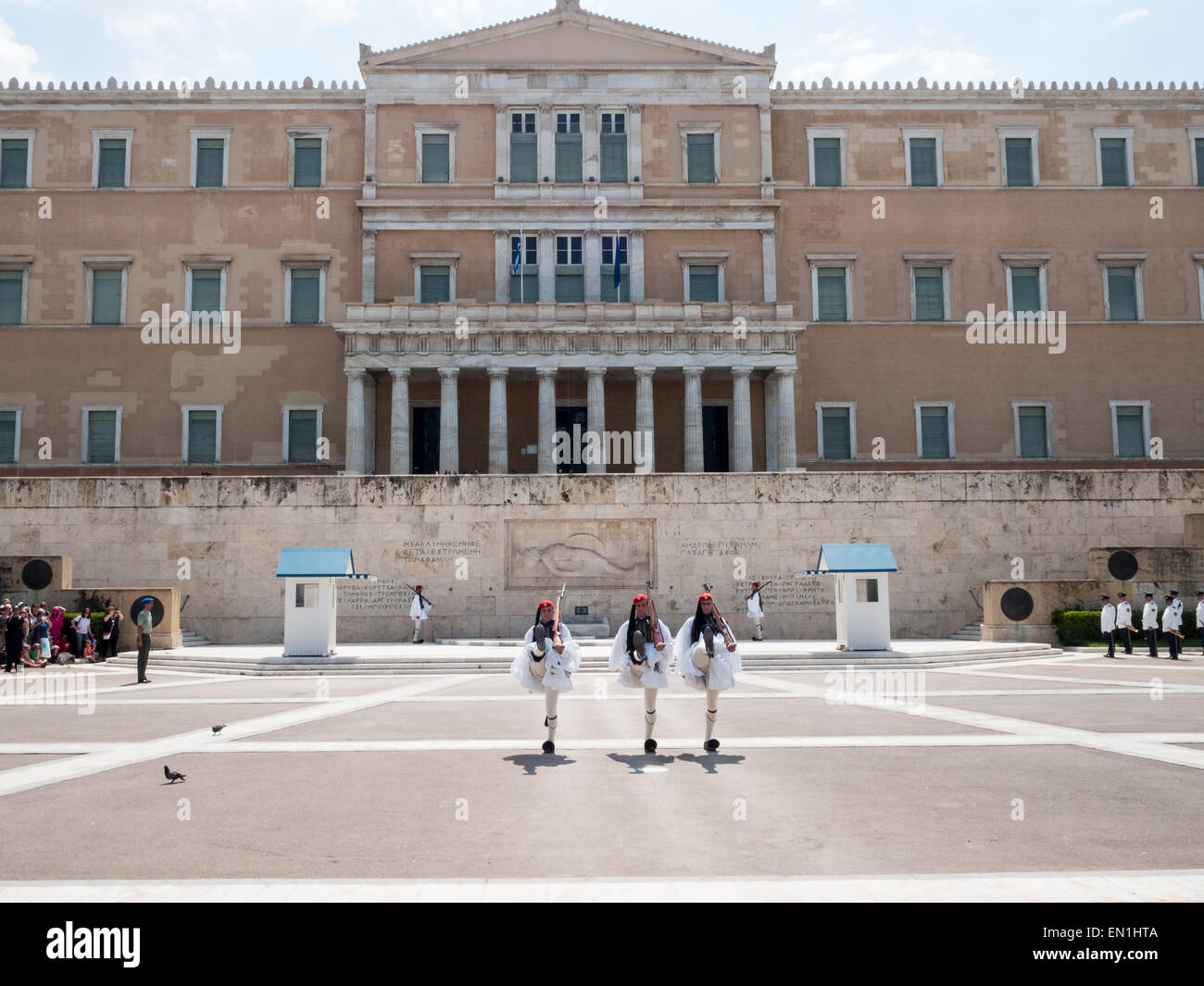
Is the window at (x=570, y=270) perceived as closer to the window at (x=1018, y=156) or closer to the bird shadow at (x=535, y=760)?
the window at (x=1018, y=156)

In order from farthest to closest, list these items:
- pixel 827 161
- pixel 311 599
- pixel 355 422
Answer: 1. pixel 827 161
2. pixel 355 422
3. pixel 311 599

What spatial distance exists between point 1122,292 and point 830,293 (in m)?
12.7

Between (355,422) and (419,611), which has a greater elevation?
(355,422)

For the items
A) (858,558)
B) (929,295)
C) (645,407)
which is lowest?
(858,558)

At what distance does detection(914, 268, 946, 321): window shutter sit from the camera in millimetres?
44688

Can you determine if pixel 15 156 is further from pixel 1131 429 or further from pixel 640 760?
pixel 1131 429

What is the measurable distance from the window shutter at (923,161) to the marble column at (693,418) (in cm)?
1435

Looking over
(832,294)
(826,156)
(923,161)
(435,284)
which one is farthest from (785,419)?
(435,284)

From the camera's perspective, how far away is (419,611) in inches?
1066

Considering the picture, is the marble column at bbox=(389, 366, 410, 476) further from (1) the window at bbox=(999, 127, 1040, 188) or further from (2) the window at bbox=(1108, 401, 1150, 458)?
(2) the window at bbox=(1108, 401, 1150, 458)

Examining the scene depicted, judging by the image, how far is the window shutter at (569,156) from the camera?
44438 mm

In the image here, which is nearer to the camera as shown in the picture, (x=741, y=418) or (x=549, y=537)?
(x=549, y=537)

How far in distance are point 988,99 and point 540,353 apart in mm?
23119

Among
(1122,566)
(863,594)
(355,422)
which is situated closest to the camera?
(863,594)
